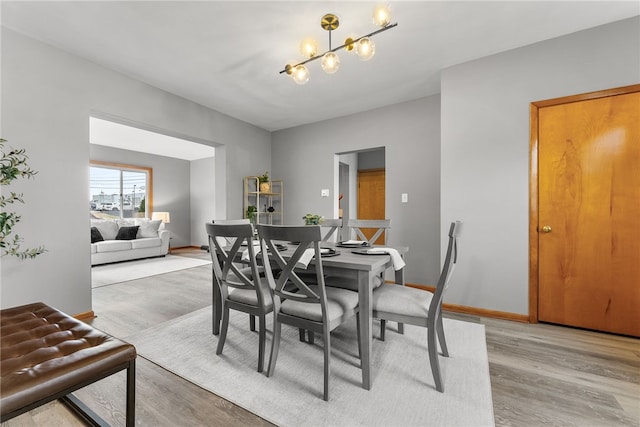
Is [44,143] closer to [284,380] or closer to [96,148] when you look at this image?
[284,380]

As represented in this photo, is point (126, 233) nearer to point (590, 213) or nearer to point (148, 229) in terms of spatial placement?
point (148, 229)

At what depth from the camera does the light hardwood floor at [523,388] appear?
138cm

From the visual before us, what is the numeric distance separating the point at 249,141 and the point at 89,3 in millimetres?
2756

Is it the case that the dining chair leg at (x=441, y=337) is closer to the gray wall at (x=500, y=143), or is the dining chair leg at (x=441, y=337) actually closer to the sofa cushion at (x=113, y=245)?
the gray wall at (x=500, y=143)

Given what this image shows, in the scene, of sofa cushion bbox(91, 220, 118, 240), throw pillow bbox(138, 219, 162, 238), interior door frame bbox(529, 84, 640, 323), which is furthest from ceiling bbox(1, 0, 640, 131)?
sofa cushion bbox(91, 220, 118, 240)

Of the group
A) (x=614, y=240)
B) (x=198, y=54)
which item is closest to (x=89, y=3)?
(x=198, y=54)

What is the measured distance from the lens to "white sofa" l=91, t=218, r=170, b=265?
205 inches

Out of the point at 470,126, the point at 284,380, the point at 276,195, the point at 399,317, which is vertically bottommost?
the point at 284,380

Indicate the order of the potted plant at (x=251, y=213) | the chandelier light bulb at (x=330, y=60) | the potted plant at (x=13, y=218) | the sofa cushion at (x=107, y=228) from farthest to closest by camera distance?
the sofa cushion at (x=107, y=228) → the potted plant at (x=251, y=213) → the potted plant at (x=13, y=218) → the chandelier light bulb at (x=330, y=60)

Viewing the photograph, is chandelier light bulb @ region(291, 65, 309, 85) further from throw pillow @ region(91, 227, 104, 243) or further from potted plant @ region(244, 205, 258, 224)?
throw pillow @ region(91, 227, 104, 243)

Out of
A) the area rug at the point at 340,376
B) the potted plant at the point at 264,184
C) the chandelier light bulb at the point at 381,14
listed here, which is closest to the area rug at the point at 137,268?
the potted plant at the point at 264,184

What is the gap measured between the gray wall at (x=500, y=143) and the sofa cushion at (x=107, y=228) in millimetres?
6311

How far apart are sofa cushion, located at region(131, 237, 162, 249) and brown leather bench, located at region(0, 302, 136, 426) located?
4771 mm

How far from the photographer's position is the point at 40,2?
1981mm
